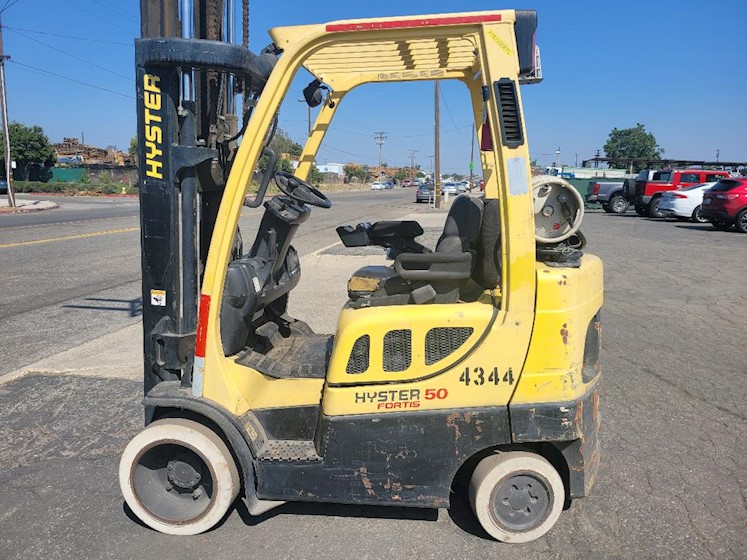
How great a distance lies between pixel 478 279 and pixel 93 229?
66.0ft

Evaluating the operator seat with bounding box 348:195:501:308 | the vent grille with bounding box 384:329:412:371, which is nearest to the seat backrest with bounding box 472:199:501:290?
the operator seat with bounding box 348:195:501:308

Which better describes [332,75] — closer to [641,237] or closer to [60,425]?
[60,425]

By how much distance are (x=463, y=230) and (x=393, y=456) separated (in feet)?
4.07

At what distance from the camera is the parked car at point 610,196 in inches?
1100

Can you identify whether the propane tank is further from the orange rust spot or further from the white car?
the white car

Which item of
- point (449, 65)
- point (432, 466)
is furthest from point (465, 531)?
point (449, 65)

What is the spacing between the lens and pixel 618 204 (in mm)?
27938

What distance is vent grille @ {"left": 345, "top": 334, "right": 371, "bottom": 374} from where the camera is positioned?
117 inches

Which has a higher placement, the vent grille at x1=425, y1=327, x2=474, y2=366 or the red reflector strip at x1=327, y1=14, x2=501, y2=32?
the red reflector strip at x1=327, y1=14, x2=501, y2=32

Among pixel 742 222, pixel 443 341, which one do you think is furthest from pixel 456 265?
pixel 742 222

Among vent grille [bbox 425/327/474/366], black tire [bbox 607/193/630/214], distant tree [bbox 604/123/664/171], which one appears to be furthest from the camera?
distant tree [bbox 604/123/664/171]

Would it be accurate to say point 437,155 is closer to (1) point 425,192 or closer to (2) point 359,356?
(1) point 425,192

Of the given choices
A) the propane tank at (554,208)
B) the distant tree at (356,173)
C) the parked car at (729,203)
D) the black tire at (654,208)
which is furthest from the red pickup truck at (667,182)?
the distant tree at (356,173)

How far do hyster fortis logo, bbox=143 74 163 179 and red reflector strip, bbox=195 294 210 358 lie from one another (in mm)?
743
